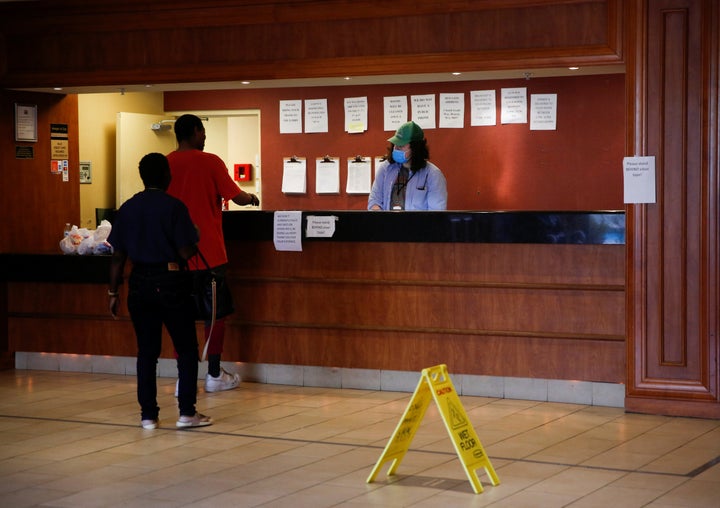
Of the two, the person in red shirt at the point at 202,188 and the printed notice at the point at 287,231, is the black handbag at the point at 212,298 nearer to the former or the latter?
the person in red shirt at the point at 202,188

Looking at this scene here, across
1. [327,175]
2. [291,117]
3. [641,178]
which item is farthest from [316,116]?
[641,178]

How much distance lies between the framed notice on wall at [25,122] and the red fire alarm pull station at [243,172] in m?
2.12

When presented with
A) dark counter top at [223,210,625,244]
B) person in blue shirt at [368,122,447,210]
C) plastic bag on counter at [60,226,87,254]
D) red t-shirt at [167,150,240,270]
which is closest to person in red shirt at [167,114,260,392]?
red t-shirt at [167,150,240,270]

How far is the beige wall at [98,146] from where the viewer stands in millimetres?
9352

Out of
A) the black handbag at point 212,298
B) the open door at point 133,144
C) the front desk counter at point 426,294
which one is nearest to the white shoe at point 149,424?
the black handbag at point 212,298

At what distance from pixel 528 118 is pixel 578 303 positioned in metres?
2.61

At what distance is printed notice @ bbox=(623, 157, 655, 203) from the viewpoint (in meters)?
6.56

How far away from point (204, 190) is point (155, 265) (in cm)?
119

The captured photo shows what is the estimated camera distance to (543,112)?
905 centimetres

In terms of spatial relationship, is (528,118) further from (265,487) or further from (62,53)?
(265,487)

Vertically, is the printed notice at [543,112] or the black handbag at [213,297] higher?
the printed notice at [543,112]

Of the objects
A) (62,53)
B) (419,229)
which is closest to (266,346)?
(419,229)

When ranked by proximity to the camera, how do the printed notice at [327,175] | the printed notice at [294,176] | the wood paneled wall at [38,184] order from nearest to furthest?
the wood paneled wall at [38,184] → the printed notice at [327,175] → the printed notice at [294,176]

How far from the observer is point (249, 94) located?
33.0 ft
